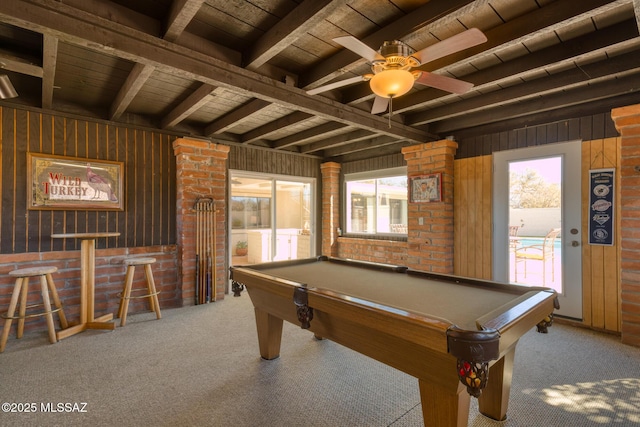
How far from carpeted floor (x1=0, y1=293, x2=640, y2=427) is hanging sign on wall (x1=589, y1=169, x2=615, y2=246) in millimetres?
1019

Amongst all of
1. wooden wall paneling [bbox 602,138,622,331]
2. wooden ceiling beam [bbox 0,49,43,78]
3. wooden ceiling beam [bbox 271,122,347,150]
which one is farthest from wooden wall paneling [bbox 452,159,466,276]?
wooden ceiling beam [bbox 0,49,43,78]

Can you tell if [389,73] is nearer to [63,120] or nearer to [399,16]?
[399,16]

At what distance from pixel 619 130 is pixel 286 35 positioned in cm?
334

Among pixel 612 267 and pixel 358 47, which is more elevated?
pixel 358 47

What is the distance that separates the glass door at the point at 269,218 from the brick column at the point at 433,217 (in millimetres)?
2208

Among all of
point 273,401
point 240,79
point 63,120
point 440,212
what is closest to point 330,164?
point 440,212

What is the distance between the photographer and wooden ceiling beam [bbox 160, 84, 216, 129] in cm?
300

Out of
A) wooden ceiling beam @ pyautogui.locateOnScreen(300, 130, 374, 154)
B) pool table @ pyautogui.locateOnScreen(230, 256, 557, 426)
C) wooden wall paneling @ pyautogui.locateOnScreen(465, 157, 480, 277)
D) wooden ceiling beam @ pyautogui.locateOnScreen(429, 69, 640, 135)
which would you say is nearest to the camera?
pool table @ pyautogui.locateOnScreen(230, 256, 557, 426)

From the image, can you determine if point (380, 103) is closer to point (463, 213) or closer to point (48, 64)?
point (463, 213)

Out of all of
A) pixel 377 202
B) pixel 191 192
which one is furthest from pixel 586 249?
pixel 191 192

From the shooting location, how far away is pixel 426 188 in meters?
4.42

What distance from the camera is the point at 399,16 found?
79.8 inches

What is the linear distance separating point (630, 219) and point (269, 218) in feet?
15.3

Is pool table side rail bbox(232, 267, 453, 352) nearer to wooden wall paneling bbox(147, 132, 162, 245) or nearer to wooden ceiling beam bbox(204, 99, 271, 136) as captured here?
wooden ceiling beam bbox(204, 99, 271, 136)
